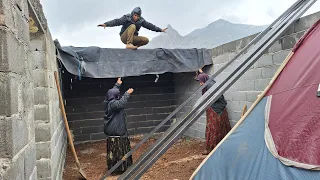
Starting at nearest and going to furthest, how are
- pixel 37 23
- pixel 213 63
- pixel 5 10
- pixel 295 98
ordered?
1. pixel 5 10
2. pixel 295 98
3. pixel 37 23
4. pixel 213 63

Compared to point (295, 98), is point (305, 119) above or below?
below

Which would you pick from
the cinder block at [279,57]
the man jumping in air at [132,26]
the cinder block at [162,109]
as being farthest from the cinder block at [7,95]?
the cinder block at [162,109]

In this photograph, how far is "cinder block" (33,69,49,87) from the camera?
253 centimetres

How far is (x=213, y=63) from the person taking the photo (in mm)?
5332

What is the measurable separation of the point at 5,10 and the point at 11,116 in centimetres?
37

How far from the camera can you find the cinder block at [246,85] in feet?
14.0

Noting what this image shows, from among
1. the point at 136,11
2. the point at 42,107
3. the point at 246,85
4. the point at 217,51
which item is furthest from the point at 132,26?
the point at 42,107

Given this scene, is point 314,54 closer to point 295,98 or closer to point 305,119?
point 295,98

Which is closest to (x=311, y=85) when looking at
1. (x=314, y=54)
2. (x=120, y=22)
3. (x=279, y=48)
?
(x=314, y=54)

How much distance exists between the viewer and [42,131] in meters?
2.50

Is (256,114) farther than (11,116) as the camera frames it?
Yes

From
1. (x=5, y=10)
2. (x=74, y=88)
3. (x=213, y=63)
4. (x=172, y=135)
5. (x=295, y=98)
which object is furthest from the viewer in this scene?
(x=74, y=88)

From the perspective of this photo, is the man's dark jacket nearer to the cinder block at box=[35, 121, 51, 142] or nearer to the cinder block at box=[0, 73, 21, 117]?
the cinder block at box=[35, 121, 51, 142]

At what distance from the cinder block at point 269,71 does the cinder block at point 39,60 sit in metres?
2.93
